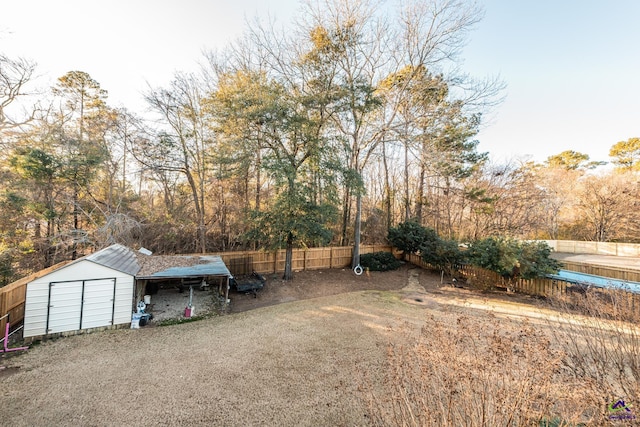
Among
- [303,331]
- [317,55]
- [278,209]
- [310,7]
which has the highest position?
[310,7]

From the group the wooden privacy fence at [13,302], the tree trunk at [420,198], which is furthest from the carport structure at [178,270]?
the tree trunk at [420,198]

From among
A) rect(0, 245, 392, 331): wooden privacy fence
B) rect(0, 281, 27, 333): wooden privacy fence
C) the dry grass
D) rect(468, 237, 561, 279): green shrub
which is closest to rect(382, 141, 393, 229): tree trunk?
rect(0, 245, 392, 331): wooden privacy fence

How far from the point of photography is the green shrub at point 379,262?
14422 millimetres

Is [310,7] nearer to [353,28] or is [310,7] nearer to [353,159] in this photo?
[353,28]

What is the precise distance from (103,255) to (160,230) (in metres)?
4.94

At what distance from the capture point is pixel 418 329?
725 centimetres

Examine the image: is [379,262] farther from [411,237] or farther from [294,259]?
[294,259]

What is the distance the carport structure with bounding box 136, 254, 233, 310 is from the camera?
7934 mm

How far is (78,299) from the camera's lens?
6723mm

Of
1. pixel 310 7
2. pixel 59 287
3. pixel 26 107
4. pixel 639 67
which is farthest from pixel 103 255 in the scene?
pixel 639 67

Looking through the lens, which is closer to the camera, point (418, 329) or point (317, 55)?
point (418, 329)

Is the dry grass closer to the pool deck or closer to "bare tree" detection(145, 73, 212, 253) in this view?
"bare tree" detection(145, 73, 212, 253)

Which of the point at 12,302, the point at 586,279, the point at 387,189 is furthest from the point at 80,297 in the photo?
the point at 586,279

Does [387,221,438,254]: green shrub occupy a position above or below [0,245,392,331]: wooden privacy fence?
above
